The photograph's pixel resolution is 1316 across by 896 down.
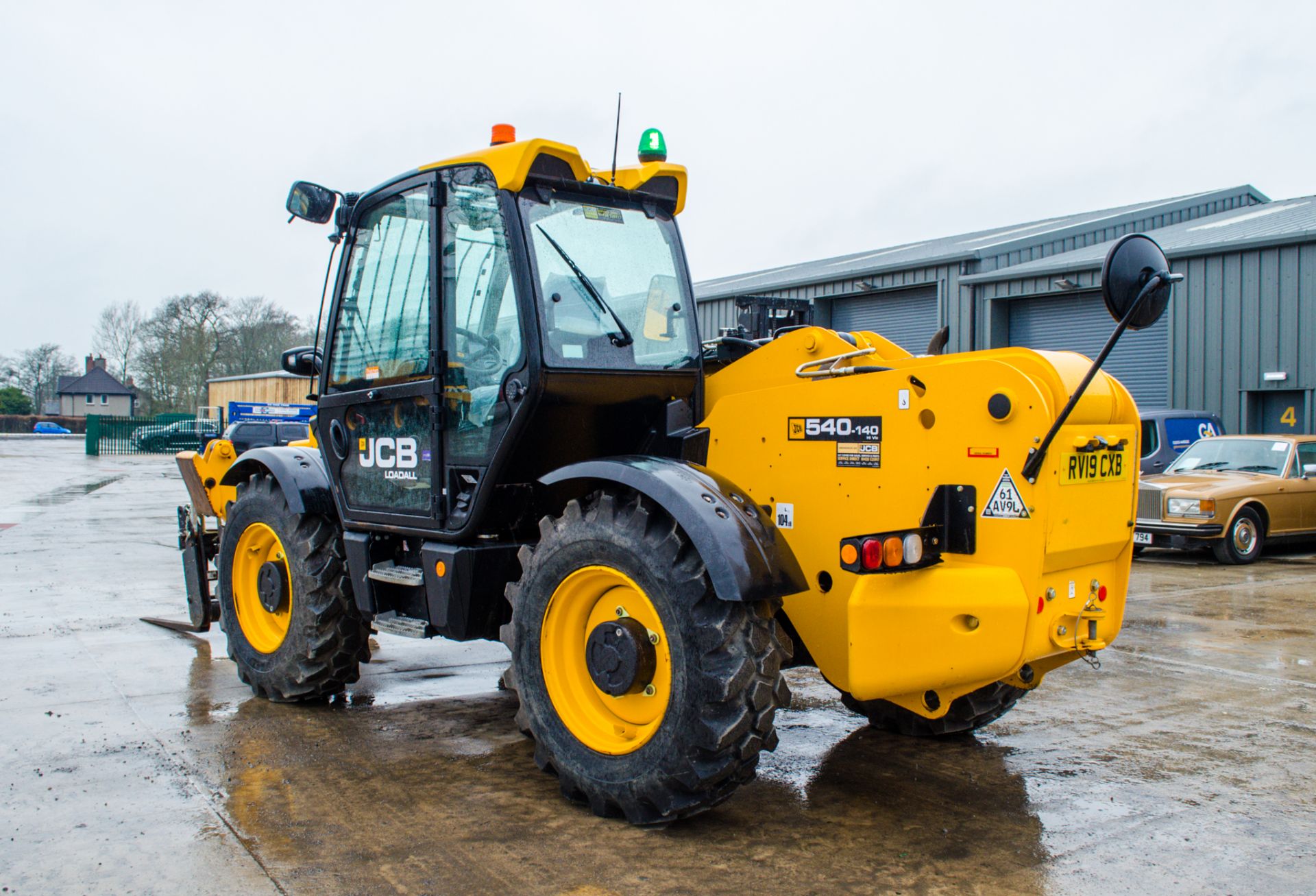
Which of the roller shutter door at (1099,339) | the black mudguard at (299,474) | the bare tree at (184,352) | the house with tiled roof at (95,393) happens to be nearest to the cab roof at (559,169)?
Result: the black mudguard at (299,474)

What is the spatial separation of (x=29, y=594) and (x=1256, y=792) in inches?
350

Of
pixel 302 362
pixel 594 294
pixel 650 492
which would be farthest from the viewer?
pixel 302 362

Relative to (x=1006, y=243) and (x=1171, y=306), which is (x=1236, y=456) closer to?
(x=1171, y=306)

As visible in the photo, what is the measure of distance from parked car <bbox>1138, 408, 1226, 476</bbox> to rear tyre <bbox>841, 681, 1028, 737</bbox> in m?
11.0

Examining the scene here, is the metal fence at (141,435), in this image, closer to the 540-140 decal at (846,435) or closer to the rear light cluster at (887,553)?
the 540-140 decal at (846,435)

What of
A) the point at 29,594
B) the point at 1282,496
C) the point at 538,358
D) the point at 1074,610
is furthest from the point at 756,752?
the point at 1282,496

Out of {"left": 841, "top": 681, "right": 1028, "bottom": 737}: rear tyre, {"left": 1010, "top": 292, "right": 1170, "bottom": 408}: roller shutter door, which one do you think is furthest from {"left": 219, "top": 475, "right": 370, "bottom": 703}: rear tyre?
{"left": 1010, "top": 292, "right": 1170, "bottom": 408}: roller shutter door

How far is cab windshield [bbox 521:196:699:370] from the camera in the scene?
4324mm

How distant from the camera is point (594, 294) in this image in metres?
4.44

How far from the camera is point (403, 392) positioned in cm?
479

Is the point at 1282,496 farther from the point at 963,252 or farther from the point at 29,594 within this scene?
the point at 29,594

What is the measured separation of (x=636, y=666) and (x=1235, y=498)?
10.8 m

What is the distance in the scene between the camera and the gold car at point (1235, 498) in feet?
39.9

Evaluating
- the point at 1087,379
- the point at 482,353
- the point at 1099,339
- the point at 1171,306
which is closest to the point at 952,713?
the point at 1087,379
